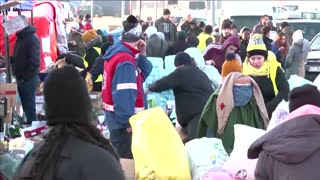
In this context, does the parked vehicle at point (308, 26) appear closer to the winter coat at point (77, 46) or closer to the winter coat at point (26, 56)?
the winter coat at point (77, 46)

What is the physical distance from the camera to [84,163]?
3.09 metres

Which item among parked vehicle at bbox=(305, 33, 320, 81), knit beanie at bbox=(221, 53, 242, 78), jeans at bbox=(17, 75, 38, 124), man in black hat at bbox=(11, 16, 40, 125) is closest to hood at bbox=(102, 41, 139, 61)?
knit beanie at bbox=(221, 53, 242, 78)

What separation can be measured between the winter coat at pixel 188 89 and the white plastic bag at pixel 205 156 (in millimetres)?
1466

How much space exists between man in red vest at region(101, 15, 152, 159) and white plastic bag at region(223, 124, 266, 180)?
3.64 ft

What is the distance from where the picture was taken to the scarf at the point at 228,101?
713 centimetres

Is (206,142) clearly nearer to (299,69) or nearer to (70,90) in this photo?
(70,90)

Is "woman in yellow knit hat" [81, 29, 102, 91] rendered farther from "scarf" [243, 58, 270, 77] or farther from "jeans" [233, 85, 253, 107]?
"jeans" [233, 85, 253, 107]

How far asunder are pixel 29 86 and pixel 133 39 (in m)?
4.69

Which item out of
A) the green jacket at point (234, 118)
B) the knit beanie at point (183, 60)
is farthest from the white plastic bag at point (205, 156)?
the knit beanie at point (183, 60)

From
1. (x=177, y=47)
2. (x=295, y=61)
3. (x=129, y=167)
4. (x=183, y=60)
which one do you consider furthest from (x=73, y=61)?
(x=295, y=61)

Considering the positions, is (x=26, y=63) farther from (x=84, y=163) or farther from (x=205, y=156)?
(x=84, y=163)

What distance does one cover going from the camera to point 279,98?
7551mm

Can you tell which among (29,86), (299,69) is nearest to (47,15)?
(29,86)

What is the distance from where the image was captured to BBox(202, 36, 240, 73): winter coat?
12.5 m
